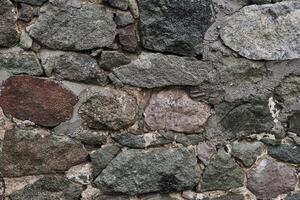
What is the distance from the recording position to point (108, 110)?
5.54ft

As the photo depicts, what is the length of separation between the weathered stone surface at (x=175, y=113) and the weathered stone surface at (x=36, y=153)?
11.5 inches

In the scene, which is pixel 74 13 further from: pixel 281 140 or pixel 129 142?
pixel 281 140

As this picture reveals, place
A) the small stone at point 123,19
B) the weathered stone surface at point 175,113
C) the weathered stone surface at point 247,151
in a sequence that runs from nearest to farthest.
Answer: the small stone at point 123,19 → the weathered stone surface at point 175,113 → the weathered stone surface at point 247,151

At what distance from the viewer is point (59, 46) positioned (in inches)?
63.1

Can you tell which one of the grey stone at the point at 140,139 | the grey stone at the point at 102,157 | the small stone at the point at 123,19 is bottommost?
the grey stone at the point at 102,157

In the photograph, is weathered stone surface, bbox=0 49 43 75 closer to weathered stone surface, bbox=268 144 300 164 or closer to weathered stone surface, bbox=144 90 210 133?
weathered stone surface, bbox=144 90 210 133

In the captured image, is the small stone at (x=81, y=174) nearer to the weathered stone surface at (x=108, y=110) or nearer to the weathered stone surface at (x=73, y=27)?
the weathered stone surface at (x=108, y=110)

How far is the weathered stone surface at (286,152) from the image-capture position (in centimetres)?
191

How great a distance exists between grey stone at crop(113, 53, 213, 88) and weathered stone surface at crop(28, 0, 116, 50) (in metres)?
0.13

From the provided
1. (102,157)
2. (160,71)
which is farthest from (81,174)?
(160,71)

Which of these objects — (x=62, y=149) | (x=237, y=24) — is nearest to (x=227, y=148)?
(x=237, y=24)

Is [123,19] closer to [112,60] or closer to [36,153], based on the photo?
[112,60]

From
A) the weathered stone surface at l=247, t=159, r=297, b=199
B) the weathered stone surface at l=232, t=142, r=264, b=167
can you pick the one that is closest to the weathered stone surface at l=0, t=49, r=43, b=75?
the weathered stone surface at l=232, t=142, r=264, b=167

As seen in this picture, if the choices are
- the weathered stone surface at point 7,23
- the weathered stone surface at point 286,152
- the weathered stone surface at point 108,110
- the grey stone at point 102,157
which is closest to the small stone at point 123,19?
the weathered stone surface at point 108,110
